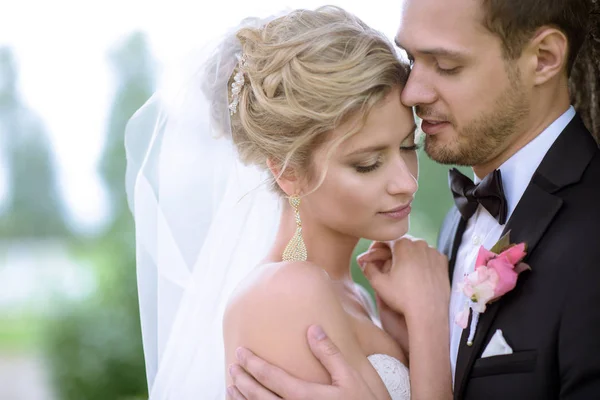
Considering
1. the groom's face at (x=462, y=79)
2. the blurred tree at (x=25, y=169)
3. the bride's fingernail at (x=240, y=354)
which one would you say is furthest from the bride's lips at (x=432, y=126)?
the blurred tree at (x=25, y=169)

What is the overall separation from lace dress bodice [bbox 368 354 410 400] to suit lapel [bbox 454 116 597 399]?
23 cm

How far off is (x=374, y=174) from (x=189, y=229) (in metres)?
0.84

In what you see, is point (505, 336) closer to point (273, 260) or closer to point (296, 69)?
point (273, 260)

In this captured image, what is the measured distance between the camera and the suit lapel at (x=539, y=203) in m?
2.30

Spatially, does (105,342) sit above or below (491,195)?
below

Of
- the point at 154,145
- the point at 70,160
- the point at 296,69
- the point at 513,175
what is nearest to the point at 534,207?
the point at 513,175

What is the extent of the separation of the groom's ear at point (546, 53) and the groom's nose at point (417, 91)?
14.0 inches

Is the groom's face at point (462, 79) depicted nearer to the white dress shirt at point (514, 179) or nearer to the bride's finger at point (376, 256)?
the white dress shirt at point (514, 179)

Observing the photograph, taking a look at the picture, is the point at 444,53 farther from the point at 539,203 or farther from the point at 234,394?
the point at 234,394

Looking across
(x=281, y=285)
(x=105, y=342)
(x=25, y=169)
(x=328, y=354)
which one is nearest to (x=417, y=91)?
(x=281, y=285)

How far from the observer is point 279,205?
290cm

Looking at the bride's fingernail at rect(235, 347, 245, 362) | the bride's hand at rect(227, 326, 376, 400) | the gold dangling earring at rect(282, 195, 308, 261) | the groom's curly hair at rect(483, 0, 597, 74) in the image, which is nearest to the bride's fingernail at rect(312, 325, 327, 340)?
the bride's hand at rect(227, 326, 376, 400)

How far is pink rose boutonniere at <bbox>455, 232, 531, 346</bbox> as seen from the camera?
2.23 metres

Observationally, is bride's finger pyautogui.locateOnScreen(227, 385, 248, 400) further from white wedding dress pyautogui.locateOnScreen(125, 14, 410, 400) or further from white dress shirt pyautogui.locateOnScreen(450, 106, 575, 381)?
white dress shirt pyautogui.locateOnScreen(450, 106, 575, 381)
